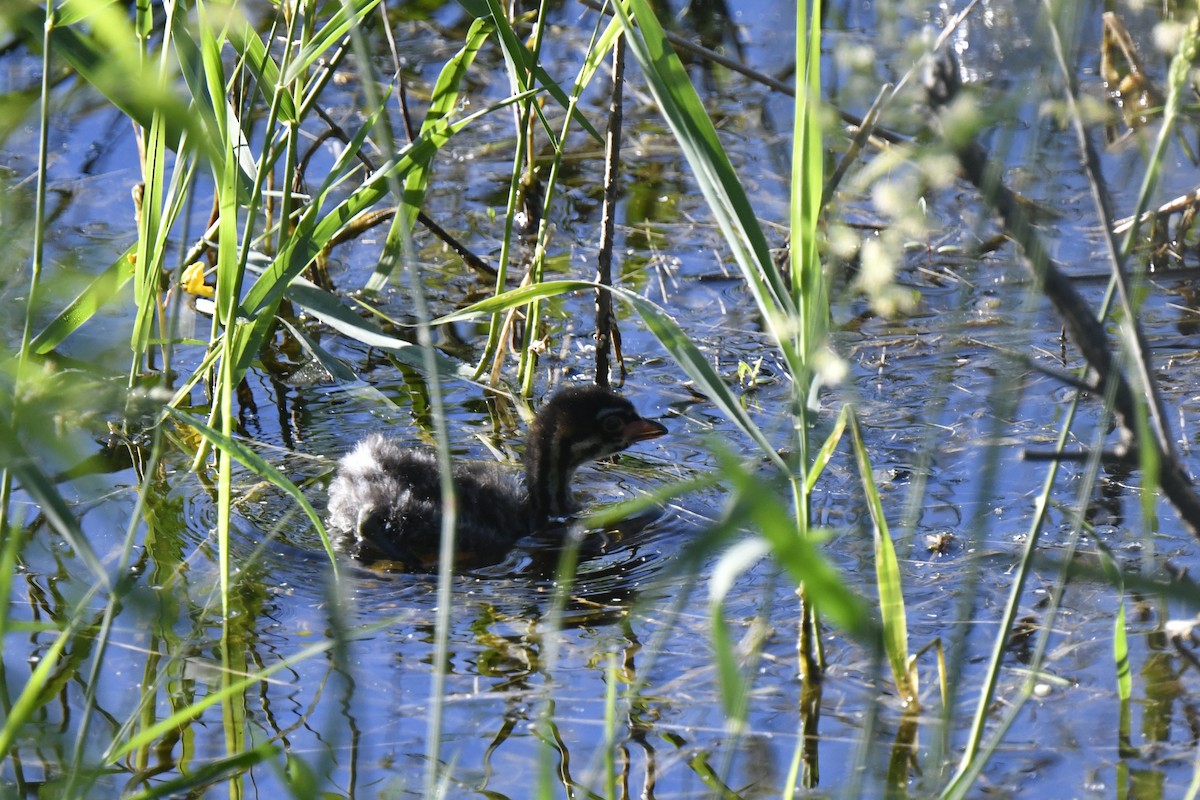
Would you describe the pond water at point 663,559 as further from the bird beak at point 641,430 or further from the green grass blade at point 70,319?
the green grass blade at point 70,319

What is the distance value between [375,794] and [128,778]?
58 centimetres

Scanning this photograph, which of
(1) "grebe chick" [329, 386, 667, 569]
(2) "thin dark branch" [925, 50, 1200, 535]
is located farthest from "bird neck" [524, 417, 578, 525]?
(2) "thin dark branch" [925, 50, 1200, 535]

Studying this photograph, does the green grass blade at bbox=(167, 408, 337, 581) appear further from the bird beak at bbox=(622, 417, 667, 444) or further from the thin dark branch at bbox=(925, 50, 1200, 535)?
the thin dark branch at bbox=(925, 50, 1200, 535)

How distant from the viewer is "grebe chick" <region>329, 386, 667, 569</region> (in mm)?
4820

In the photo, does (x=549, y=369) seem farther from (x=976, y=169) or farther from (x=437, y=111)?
(x=976, y=169)

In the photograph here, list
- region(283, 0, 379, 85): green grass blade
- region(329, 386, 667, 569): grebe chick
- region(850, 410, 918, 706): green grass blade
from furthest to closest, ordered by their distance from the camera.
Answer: region(329, 386, 667, 569): grebe chick → region(283, 0, 379, 85): green grass blade → region(850, 410, 918, 706): green grass blade

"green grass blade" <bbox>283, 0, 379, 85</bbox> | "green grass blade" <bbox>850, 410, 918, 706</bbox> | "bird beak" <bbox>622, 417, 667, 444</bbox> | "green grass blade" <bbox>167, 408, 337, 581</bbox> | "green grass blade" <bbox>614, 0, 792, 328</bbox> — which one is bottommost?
"green grass blade" <bbox>850, 410, 918, 706</bbox>

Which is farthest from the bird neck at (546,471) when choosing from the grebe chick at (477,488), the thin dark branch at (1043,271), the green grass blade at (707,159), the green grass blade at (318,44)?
the thin dark branch at (1043,271)

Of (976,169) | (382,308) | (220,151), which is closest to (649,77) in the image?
(220,151)

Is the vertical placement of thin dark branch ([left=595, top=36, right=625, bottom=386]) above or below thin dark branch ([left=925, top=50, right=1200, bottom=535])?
above

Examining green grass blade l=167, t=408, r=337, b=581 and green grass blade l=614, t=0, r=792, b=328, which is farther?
green grass blade l=167, t=408, r=337, b=581

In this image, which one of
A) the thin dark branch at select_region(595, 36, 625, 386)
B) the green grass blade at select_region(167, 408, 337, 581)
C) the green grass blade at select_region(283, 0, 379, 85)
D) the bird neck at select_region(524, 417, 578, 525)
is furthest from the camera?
the thin dark branch at select_region(595, 36, 625, 386)

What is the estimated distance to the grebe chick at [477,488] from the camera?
4.82 meters

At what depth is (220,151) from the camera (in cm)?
391
